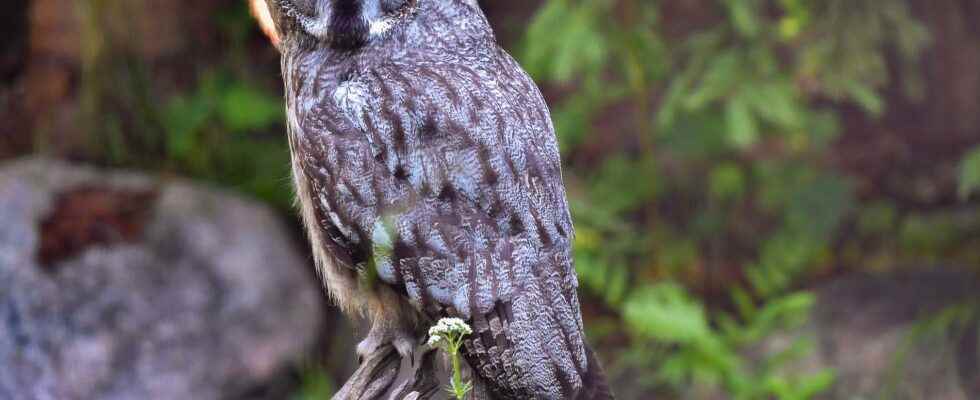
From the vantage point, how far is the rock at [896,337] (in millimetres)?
4195

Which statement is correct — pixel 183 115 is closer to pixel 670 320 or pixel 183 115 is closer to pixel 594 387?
pixel 670 320

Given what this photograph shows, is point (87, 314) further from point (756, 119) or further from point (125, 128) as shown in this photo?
point (756, 119)

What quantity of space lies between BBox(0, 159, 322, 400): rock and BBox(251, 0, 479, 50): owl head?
199 centimetres

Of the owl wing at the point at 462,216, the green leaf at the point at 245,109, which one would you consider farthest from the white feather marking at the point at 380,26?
the green leaf at the point at 245,109

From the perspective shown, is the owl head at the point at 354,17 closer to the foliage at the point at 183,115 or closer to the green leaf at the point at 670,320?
the green leaf at the point at 670,320

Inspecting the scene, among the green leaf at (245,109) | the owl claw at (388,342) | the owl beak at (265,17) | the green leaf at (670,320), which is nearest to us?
the owl claw at (388,342)

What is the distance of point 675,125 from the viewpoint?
444 cm

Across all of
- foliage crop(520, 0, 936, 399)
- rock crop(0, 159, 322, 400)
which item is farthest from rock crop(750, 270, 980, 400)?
rock crop(0, 159, 322, 400)

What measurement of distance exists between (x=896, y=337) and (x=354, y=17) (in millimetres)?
2812

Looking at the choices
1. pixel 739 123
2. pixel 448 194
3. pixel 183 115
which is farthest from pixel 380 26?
pixel 183 115

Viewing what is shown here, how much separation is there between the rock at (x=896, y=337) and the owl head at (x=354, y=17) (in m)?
2.45

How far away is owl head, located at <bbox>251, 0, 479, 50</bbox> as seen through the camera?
8.04ft

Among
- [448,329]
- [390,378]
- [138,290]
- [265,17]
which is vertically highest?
[265,17]

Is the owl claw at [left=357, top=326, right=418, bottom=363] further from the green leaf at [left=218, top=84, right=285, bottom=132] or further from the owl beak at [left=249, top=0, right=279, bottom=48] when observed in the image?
the green leaf at [left=218, top=84, right=285, bottom=132]
